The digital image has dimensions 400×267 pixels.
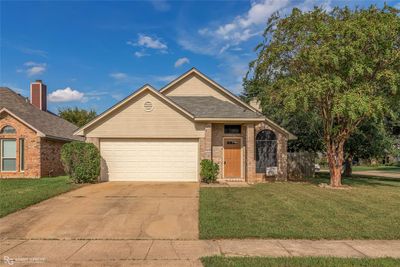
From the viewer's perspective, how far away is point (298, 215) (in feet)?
29.3

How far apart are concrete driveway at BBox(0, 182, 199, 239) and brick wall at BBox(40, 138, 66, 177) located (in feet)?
26.6

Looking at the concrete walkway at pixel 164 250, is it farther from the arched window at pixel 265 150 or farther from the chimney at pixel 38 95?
the chimney at pixel 38 95

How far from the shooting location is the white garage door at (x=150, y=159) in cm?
1683

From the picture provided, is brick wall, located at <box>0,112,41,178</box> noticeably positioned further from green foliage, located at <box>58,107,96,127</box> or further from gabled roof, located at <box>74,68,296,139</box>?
green foliage, located at <box>58,107,96,127</box>

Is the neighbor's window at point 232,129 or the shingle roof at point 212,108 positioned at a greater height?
the shingle roof at point 212,108

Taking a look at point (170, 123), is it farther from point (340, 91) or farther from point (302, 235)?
point (302, 235)

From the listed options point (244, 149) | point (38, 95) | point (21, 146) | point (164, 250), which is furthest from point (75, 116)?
point (164, 250)

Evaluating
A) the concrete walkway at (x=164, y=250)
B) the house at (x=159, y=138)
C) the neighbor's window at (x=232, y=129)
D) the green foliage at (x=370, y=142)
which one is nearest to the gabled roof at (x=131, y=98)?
the house at (x=159, y=138)

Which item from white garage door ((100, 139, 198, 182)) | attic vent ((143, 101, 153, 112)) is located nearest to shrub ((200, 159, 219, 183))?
white garage door ((100, 139, 198, 182))

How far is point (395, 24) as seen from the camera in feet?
43.5

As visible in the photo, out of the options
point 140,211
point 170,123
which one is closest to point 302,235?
point 140,211

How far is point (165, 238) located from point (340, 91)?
1122 centimetres

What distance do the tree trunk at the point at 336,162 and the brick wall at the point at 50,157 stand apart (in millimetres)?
16954

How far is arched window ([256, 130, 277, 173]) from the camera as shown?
61.7ft
